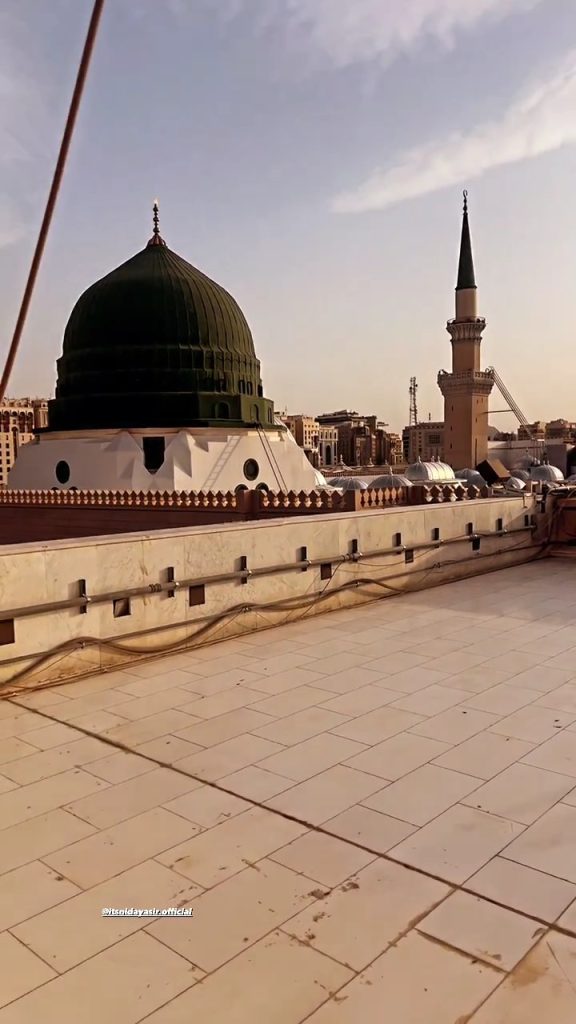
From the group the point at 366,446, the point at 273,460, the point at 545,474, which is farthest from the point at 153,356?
the point at 366,446

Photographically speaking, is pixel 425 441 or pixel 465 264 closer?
pixel 465 264

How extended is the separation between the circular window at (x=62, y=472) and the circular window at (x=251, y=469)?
5.33 metres

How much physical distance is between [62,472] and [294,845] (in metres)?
21.1

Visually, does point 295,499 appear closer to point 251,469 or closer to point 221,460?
point 221,460

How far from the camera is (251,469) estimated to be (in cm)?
2278

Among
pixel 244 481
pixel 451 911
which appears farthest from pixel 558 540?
pixel 244 481

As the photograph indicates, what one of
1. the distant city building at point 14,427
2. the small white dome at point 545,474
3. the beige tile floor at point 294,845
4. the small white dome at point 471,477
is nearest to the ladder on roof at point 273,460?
the beige tile floor at point 294,845

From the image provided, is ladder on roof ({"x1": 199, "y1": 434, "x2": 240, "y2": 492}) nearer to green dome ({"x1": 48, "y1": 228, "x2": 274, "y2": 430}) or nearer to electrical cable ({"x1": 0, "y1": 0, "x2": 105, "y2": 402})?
green dome ({"x1": 48, "y1": 228, "x2": 274, "y2": 430})

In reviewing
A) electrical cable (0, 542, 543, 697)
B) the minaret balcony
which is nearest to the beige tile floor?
electrical cable (0, 542, 543, 697)

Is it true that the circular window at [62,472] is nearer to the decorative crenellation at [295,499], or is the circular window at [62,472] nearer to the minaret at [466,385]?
the decorative crenellation at [295,499]

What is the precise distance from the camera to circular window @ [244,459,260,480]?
Answer: 22.7 m

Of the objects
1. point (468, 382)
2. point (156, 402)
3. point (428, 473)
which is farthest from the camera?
point (468, 382)

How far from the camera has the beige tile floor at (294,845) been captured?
2170 mm

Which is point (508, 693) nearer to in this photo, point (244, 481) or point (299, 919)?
point (299, 919)
